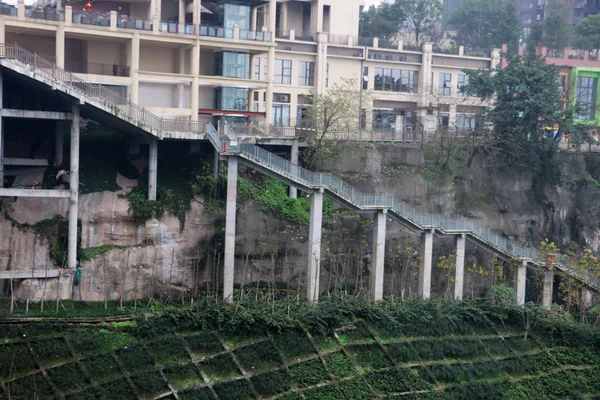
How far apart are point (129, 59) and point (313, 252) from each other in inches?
621

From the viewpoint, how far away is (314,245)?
2067 inches

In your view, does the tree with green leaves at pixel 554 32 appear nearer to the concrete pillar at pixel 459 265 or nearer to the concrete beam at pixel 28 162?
the concrete pillar at pixel 459 265

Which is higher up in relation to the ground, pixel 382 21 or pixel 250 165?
pixel 382 21

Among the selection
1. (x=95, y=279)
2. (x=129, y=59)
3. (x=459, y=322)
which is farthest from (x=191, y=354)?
(x=129, y=59)

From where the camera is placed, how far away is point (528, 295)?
6009 cm

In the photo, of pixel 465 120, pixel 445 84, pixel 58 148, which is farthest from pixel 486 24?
pixel 58 148

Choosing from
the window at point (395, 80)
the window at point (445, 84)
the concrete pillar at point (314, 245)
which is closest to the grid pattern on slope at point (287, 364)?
the concrete pillar at point (314, 245)

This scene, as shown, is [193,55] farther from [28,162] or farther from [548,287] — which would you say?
[548,287]

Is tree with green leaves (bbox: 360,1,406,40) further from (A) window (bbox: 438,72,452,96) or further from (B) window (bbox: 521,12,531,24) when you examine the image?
(B) window (bbox: 521,12,531,24)

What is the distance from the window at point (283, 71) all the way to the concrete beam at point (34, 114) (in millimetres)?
24043

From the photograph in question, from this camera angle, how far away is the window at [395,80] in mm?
76688

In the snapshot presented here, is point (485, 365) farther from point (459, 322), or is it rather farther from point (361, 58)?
point (361, 58)

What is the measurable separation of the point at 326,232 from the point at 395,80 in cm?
2368

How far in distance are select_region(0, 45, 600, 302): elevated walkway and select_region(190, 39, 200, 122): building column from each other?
219 centimetres
